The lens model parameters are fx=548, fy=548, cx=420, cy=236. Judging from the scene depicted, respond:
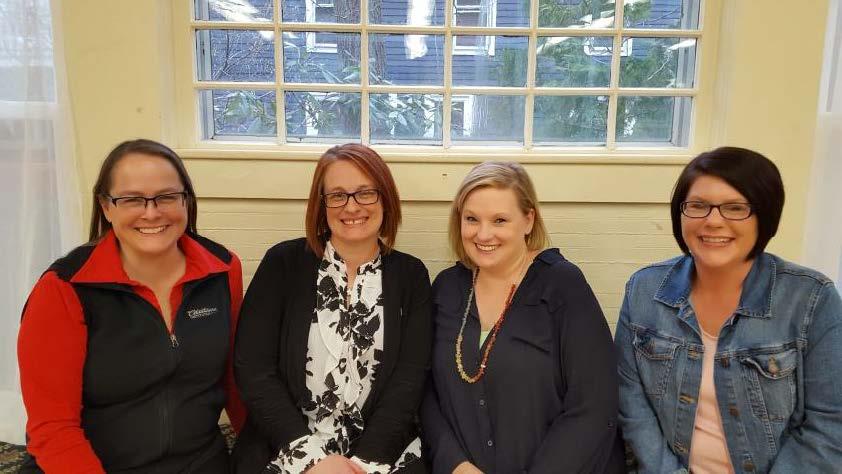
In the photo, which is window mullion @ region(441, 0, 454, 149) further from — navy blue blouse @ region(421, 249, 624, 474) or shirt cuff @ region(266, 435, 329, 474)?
shirt cuff @ region(266, 435, 329, 474)

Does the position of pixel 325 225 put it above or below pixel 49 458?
above

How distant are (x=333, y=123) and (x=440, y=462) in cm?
132

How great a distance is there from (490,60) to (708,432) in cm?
147

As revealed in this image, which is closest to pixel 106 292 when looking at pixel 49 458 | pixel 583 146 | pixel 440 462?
pixel 49 458

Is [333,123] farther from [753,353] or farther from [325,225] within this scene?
[753,353]

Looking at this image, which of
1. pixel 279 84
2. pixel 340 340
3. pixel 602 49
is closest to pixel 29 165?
pixel 279 84

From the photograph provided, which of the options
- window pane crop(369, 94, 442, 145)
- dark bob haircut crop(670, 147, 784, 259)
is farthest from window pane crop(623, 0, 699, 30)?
dark bob haircut crop(670, 147, 784, 259)

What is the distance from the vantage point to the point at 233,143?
84.3 inches

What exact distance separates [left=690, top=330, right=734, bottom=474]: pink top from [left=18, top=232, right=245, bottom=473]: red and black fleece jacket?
134cm

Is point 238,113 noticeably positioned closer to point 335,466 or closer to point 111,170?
point 111,170

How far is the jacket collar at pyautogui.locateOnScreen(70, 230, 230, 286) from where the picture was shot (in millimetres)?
1432

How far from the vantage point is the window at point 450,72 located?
82.3 inches

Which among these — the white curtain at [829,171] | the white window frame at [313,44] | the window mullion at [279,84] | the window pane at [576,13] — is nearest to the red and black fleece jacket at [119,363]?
the window mullion at [279,84]

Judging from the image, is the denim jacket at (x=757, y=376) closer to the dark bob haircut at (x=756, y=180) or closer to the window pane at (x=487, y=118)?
the dark bob haircut at (x=756, y=180)
